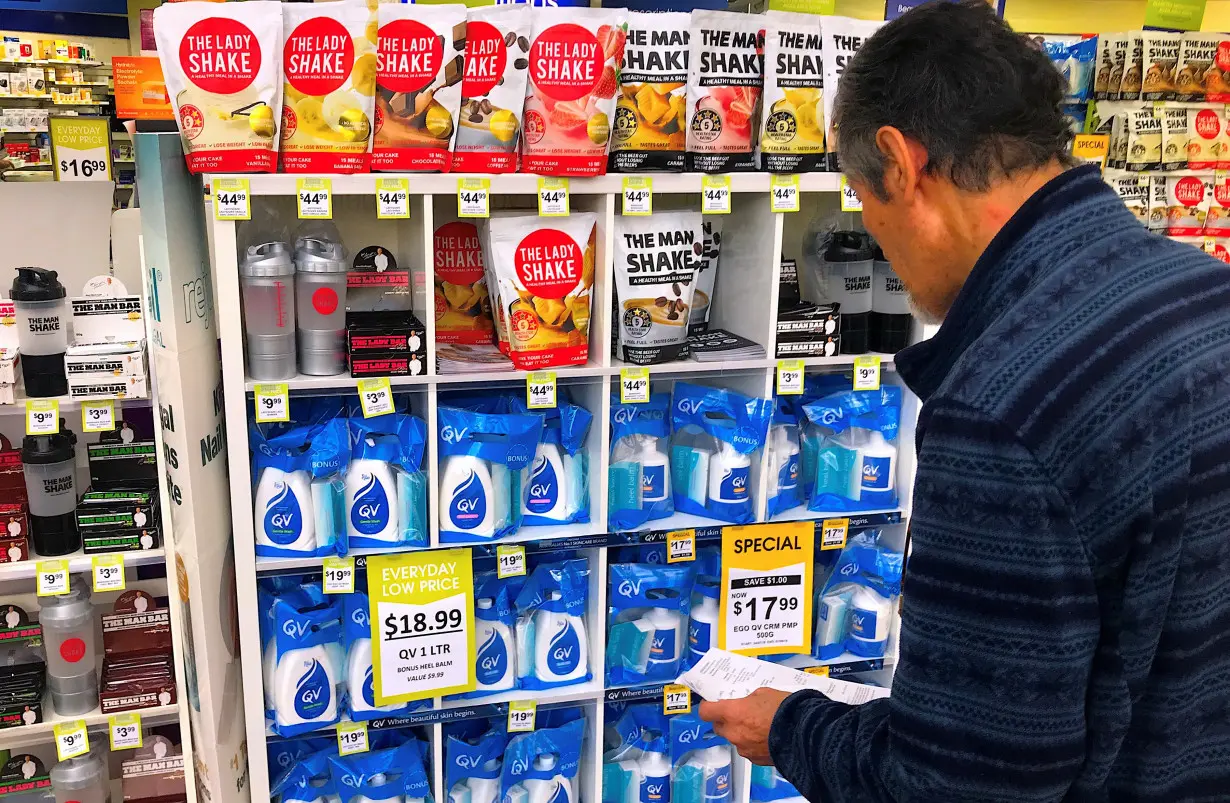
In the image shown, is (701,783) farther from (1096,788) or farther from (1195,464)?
(1195,464)

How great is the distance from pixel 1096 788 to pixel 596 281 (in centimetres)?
197

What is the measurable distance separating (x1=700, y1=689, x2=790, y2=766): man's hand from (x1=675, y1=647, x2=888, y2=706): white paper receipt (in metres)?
0.35

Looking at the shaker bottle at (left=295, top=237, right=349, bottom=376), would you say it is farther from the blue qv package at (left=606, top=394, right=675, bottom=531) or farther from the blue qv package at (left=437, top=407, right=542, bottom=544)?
the blue qv package at (left=606, top=394, right=675, bottom=531)

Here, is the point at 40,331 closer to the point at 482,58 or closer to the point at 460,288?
the point at 460,288

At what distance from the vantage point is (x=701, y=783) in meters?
3.13

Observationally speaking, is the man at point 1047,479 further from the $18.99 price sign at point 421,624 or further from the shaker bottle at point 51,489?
the shaker bottle at point 51,489

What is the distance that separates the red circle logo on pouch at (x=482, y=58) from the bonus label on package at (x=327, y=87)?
24cm

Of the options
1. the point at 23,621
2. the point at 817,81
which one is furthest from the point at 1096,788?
the point at 23,621

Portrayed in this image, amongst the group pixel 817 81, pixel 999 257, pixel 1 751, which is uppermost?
pixel 817 81

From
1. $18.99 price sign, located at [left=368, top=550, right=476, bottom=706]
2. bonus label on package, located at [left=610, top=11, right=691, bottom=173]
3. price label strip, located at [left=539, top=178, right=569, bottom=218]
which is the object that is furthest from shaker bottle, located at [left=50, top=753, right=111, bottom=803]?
bonus label on package, located at [left=610, top=11, right=691, bottom=173]

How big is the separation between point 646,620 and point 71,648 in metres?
1.69

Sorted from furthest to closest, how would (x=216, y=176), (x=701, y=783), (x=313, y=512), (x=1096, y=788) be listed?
(x=701, y=783) → (x=313, y=512) → (x=216, y=176) → (x=1096, y=788)

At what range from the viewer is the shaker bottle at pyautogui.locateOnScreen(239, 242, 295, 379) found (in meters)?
2.51

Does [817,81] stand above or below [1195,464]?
above
